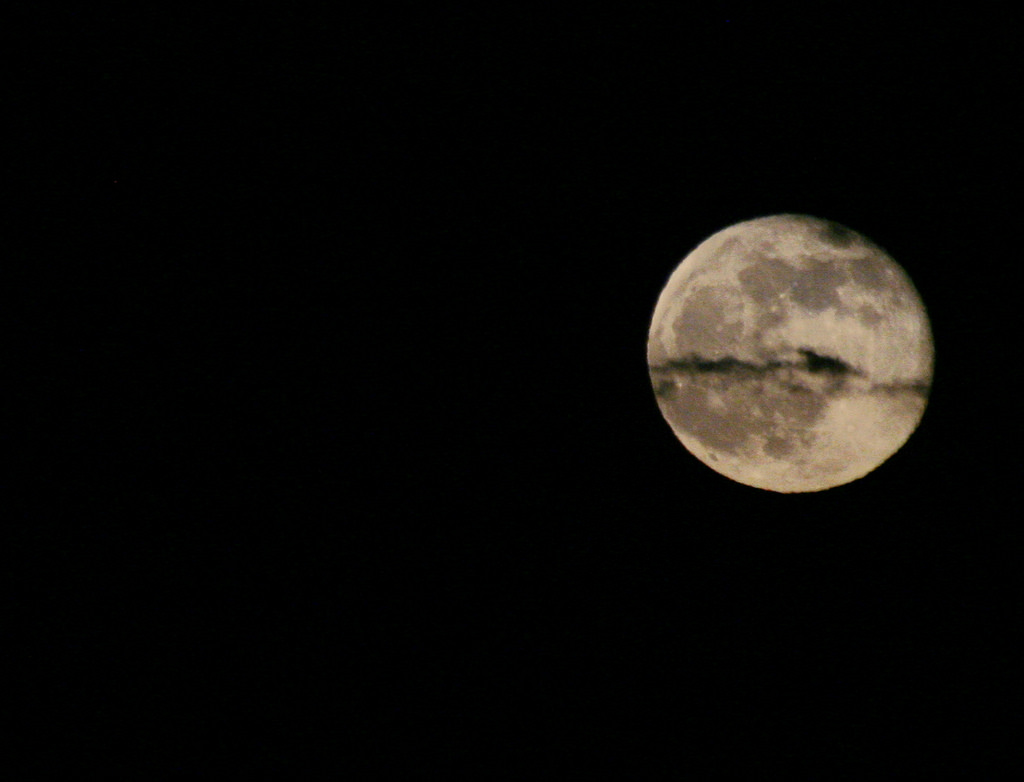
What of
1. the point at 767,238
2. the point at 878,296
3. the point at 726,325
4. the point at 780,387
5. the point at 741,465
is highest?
the point at 767,238

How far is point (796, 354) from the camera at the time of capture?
3.44 m

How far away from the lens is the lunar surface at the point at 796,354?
3.44 meters

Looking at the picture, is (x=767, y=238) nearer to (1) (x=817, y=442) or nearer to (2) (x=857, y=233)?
(2) (x=857, y=233)

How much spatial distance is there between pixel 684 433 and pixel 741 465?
Answer: 402mm

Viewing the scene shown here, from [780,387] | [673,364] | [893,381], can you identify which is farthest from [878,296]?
[673,364]

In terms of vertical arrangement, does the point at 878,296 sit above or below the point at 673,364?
above

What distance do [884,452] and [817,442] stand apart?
0.52 metres

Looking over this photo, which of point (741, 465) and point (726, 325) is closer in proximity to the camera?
point (726, 325)

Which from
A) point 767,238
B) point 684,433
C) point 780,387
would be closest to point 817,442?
point 780,387

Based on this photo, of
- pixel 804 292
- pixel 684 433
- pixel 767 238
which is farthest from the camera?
pixel 684 433

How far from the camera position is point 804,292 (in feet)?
11.3

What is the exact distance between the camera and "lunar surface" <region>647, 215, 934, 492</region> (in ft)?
11.3

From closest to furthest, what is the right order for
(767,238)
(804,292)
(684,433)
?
(804,292)
(767,238)
(684,433)

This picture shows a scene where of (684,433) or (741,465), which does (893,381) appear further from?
(684,433)
